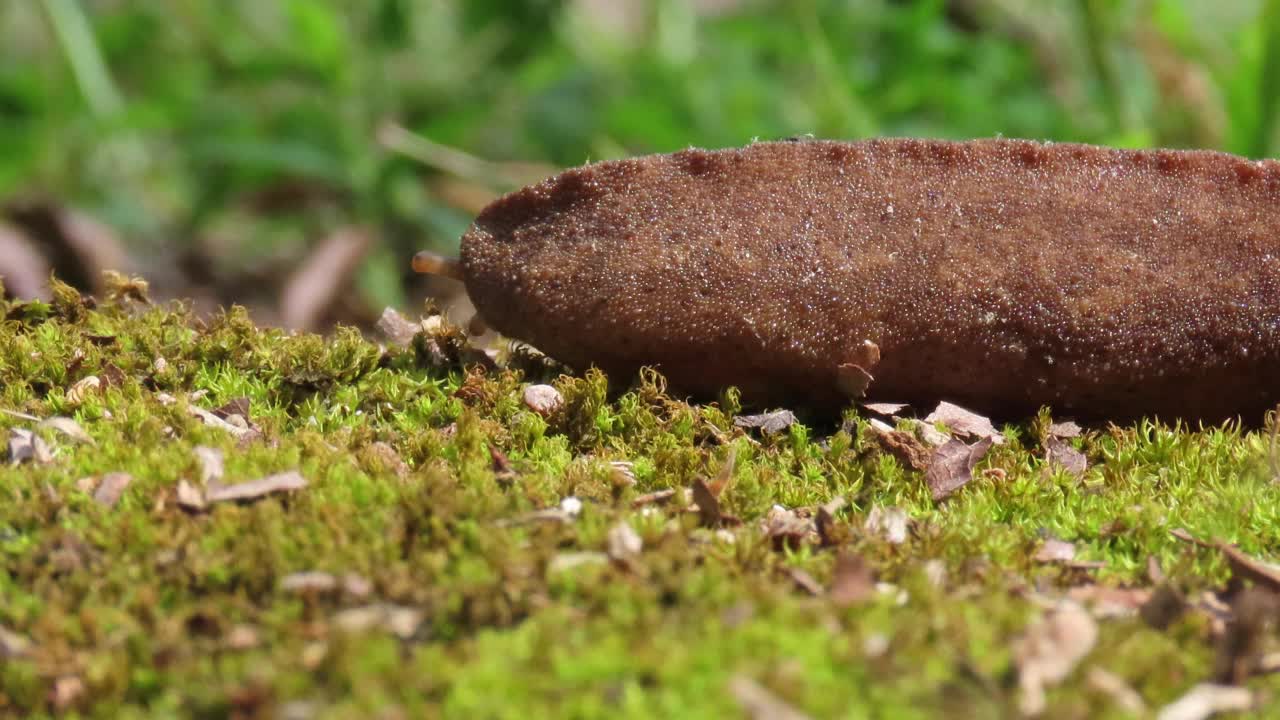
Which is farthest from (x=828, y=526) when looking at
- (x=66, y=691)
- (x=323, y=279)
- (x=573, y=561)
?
(x=323, y=279)

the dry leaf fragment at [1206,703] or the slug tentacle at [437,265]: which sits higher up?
the slug tentacle at [437,265]

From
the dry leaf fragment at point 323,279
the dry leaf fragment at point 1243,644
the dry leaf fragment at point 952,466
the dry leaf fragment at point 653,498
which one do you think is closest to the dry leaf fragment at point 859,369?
the dry leaf fragment at point 952,466

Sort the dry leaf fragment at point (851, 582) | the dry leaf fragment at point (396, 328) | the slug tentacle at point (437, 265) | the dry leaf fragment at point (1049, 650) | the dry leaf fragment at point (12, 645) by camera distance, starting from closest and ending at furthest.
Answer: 1. the dry leaf fragment at point (1049, 650)
2. the dry leaf fragment at point (12, 645)
3. the dry leaf fragment at point (851, 582)
4. the slug tentacle at point (437, 265)
5. the dry leaf fragment at point (396, 328)

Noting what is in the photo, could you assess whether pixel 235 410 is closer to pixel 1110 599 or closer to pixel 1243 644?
pixel 1110 599

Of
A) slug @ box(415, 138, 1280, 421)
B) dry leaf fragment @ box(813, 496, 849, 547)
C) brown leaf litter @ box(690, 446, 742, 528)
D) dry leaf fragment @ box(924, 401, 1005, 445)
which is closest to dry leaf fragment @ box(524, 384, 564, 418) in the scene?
slug @ box(415, 138, 1280, 421)

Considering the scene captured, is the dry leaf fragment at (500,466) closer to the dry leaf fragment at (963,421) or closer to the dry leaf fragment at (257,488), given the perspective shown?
the dry leaf fragment at (257,488)

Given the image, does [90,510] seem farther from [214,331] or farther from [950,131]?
[950,131]

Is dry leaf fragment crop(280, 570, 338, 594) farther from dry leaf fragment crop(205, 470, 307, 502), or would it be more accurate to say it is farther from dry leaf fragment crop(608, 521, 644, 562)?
dry leaf fragment crop(608, 521, 644, 562)
